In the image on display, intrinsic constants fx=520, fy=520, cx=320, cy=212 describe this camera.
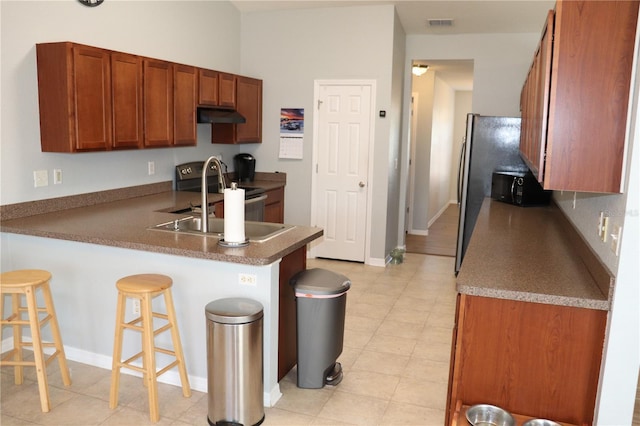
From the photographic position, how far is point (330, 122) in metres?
5.89

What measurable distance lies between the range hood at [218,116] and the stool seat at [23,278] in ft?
7.67

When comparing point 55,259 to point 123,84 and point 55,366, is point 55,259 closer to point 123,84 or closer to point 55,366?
point 55,366

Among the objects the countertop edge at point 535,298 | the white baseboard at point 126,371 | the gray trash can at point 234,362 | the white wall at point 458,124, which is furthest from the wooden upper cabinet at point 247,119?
the white wall at point 458,124

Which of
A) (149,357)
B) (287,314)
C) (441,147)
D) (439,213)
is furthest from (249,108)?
(439,213)

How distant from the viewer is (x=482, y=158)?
5285 mm

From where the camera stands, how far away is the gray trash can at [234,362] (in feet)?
8.36

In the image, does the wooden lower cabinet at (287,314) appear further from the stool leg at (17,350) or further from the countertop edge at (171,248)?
the stool leg at (17,350)

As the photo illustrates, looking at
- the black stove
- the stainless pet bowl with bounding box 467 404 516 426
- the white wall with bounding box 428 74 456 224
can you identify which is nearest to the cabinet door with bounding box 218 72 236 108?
the black stove

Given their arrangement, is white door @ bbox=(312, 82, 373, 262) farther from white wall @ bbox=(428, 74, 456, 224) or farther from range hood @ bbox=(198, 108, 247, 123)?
white wall @ bbox=(428, 74, 456, 224)

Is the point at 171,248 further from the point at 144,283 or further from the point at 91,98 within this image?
the point at 91,98

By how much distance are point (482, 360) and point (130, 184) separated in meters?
3.38

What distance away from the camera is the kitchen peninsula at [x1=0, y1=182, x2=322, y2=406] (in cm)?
279

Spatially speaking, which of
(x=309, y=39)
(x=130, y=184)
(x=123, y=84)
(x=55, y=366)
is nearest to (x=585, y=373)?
(x=55, y=366)

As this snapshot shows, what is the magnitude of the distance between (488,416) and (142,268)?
202 centimetres
